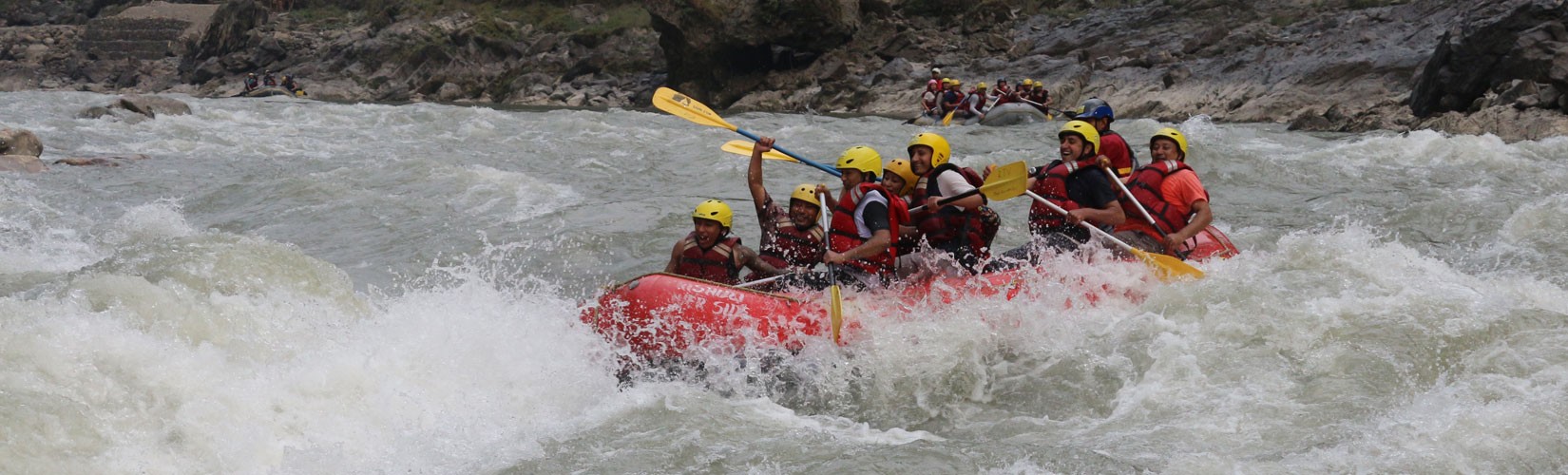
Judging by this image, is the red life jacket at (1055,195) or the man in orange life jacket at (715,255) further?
the red life jacket at (1055,195)

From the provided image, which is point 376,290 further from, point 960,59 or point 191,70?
point 191,70

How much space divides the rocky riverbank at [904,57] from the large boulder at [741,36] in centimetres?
5

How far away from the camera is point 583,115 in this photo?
21891 mm

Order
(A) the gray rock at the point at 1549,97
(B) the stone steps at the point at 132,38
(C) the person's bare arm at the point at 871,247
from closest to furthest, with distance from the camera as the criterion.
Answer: (C) the person's bare arm at the point at 871,247
(A) the gray rock at the point at 1549,97
(B) the stone steps at the point at 132,38

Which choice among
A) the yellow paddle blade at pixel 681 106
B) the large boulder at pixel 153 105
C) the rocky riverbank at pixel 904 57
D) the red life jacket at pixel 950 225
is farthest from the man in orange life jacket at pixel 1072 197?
the large boulder at pixel 153 105

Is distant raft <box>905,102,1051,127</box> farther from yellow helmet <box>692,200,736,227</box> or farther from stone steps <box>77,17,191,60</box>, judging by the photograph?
stone steps <box>77,17,191,60</box>

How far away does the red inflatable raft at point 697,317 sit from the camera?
5.99m

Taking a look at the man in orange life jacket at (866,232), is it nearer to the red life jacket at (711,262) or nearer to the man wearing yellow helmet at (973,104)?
the red life jacket at (711,262)

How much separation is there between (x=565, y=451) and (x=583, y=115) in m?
17.3

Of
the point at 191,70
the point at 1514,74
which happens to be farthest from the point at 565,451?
the point at 191,70

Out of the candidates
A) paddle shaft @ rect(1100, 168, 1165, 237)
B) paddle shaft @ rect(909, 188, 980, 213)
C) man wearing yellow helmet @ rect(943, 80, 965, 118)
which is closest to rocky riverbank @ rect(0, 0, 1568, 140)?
man wearing yellow helmet @ rect(943, 80, 965, 118)

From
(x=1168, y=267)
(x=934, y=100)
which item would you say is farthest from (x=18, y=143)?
(x=934, y=100)

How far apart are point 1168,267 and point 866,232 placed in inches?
62.1

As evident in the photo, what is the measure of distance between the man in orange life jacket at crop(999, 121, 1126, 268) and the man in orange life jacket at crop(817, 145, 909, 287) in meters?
0.81
